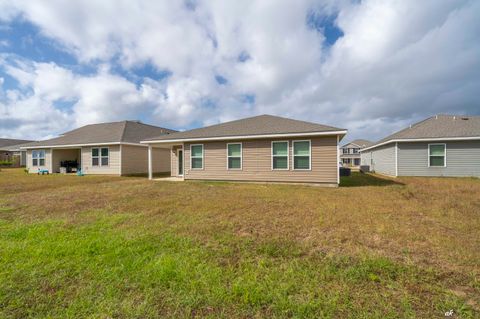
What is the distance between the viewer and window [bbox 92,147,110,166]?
1723cm

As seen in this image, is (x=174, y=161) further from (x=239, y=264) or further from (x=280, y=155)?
(x=239, y=264)

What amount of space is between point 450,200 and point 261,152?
7.46 metres

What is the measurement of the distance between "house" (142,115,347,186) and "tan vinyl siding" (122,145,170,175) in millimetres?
4612

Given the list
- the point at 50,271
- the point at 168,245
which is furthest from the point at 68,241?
the point at 168,245

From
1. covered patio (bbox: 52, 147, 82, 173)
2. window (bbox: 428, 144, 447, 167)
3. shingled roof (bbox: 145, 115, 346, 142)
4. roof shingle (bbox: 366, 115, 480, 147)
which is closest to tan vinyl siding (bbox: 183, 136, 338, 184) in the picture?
shingled roof (bbox: 145, 115, 346, 142)

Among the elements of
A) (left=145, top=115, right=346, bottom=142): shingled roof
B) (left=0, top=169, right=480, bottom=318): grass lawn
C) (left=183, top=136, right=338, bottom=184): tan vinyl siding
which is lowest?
(left=0, top=169, right=480, bottom=318): grass lawn

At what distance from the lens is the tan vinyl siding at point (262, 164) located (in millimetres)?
10523

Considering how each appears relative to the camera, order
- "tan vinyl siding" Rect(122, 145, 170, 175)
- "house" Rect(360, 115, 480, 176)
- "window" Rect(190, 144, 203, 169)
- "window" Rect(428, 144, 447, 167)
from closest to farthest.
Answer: "window" Rect(190, 144, 203, 169) → "house" Rect(360, 115, 480, 176) → "window" Rect(428, 144, 447, 167) → "tan vinyl siding" Rect(122, 145, 170, 175)

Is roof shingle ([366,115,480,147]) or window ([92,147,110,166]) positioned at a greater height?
roof shingle ([366,115,480,147])

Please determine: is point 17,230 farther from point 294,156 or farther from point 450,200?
point 450,200

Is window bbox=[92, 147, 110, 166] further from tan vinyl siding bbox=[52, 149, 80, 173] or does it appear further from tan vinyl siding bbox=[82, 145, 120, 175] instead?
tan vinyl siding bbox=[52, 149, 80, 173]

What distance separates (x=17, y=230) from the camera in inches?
168

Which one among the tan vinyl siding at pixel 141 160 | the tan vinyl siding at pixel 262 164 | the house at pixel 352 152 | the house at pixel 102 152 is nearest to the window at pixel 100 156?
the house at pixel 102 152

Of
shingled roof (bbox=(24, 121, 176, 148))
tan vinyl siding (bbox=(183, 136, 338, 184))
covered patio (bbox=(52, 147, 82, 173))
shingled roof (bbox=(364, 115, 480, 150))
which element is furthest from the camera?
covered patio (bbox=(52, 147, 82, 173))
